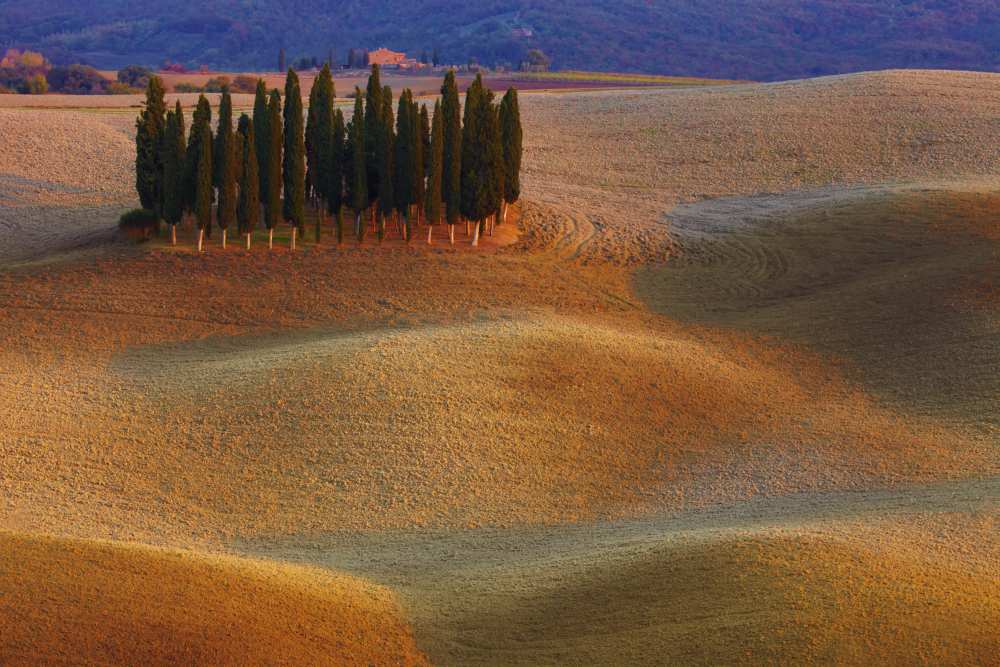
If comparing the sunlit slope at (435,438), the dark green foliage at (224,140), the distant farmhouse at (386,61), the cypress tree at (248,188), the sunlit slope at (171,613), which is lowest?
the sunlit slope at (435,438)

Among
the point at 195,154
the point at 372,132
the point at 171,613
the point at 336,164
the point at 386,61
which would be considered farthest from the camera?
the point at 386,61

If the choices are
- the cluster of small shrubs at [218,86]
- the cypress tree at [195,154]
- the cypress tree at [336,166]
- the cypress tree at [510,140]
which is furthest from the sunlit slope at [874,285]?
the cluster of small shrubs at [218,86]

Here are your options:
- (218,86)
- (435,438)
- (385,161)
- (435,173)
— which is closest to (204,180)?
(385,161)

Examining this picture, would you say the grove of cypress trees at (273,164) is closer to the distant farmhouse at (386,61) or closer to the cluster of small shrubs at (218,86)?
the cluster of small shrubs at (218,86)

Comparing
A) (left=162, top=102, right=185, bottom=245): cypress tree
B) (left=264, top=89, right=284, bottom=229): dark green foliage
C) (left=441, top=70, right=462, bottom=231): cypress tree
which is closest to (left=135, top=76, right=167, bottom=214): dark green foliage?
(left=162, top=102, right=185, bottom=245): cypress tree

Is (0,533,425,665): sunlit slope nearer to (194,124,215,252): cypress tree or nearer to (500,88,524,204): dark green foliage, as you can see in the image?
(194,124,215,252): cypress tree

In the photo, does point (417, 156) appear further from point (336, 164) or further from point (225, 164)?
point (225, 164)
